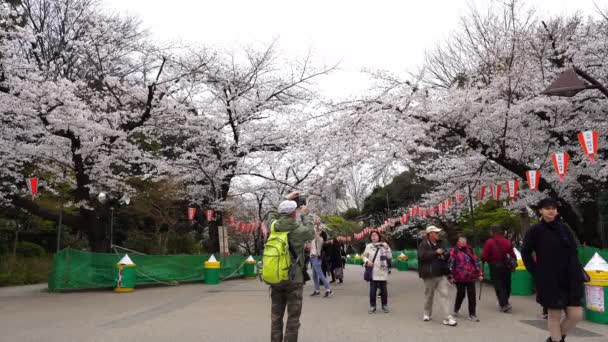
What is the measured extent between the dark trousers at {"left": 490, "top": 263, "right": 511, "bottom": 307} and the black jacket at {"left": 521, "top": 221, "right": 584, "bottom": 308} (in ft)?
12.5

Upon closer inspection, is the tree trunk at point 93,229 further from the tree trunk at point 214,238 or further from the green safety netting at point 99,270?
the tree trunk at point 214,238

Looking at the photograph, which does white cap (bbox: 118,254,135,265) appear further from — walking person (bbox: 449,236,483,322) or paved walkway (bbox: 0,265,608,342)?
walking person (bbox: 449,236,483,322)

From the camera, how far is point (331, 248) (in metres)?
13.9

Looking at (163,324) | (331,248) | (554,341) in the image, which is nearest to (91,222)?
(331,248)

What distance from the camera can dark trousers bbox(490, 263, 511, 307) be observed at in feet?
26.8

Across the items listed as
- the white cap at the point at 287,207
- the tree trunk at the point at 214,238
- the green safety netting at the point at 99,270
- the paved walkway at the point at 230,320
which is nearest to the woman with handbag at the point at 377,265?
the paved walkway at the point at 230,320

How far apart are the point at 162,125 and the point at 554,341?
41.9 feet

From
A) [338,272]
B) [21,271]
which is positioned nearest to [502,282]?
[338,272]

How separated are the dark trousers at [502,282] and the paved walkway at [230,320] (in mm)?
257

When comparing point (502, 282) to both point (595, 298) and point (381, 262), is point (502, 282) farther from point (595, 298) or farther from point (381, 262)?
point (381, 262)

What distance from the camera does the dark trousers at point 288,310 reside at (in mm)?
4797

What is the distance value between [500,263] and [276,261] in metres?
5.15

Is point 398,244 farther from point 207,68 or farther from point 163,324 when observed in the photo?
point 163,324

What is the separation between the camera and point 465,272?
7.61 meters
